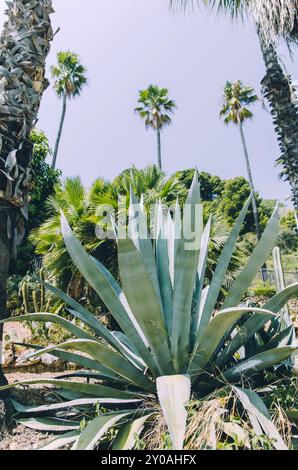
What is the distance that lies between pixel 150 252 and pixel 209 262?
132 inches

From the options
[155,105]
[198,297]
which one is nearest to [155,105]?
[155,105]

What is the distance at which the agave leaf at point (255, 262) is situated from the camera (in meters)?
2.12

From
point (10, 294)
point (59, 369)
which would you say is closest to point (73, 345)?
point (59, 369)

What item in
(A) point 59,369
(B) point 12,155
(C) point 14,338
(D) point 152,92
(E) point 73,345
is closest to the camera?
(E) point 73,345

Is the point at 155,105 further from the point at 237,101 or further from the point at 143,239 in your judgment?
the point at 143,239

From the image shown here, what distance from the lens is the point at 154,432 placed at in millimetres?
1738

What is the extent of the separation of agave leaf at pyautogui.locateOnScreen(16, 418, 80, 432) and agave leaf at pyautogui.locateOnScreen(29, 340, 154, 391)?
0.36 meters

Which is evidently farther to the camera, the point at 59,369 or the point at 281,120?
the point at 59,369

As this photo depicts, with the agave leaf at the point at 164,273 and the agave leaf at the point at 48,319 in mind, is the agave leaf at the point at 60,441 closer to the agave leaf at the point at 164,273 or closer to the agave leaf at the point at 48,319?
the agave leaf at the point at 48,319

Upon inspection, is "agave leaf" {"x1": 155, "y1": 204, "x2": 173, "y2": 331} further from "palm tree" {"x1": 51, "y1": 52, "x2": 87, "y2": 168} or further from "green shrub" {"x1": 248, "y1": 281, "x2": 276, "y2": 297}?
"palm tree" {"x1": 51, "y1": 52, "x2": 87, "y2": 168}

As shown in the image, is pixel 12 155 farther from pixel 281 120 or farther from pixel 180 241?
pixel 281 120

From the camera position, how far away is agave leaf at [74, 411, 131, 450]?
4.79ft

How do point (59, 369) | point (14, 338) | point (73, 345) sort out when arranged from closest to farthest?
point (73, 345)
point (59, 369)
point (14, 338)

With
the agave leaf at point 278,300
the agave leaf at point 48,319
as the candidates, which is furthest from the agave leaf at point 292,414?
the agave leaf at point 48,319
